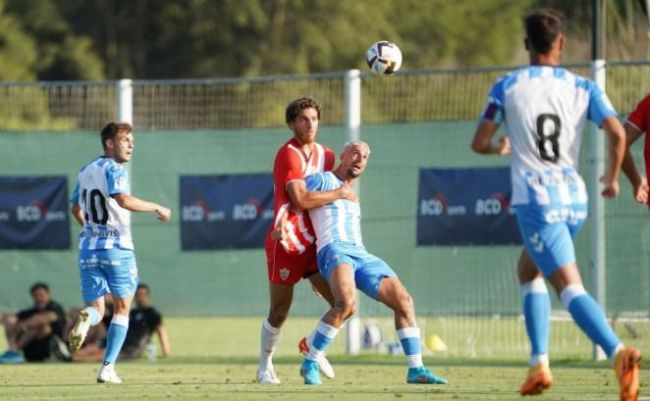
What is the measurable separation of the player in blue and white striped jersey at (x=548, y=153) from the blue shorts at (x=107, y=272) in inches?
186

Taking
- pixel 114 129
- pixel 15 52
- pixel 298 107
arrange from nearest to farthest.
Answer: pixel 298 107
pixel 114 129
pixel 15 52

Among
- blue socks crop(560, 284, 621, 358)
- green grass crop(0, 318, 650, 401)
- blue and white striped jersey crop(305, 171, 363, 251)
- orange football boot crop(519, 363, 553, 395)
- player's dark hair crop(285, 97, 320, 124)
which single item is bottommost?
green grass crop(0, 318, 650, 401)

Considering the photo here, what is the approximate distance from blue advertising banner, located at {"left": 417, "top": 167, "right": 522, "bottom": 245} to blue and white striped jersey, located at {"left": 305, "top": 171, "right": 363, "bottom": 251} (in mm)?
5323

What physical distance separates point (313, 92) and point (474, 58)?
150 ft

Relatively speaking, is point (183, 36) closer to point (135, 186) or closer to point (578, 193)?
point (135, 186)

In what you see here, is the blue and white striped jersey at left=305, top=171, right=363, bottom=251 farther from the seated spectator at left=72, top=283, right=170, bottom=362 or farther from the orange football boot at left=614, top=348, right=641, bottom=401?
the seated spectator at left=72, top=283, right=170, bottom=362

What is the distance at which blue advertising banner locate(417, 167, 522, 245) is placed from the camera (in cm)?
1805

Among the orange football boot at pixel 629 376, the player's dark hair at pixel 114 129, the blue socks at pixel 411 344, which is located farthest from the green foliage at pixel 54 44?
the orange football boot at pixel 629 376

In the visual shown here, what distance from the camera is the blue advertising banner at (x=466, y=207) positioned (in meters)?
18.0

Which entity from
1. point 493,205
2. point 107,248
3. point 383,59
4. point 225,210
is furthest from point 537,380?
point 225,210

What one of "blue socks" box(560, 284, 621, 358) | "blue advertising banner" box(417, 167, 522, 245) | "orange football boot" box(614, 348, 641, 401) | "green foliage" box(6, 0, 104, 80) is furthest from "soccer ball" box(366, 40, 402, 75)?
"green foliage" box(6, 0, 104, 80)

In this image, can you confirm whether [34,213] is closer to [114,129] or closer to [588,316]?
[114,129]

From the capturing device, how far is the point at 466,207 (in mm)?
18141

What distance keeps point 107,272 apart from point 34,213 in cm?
621
